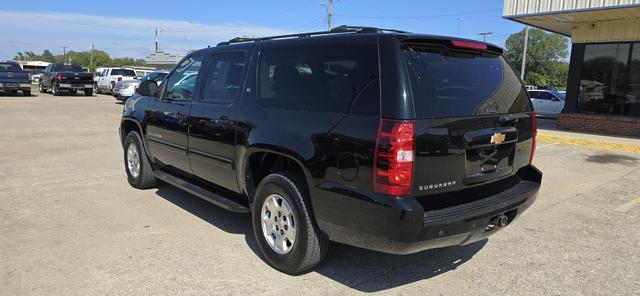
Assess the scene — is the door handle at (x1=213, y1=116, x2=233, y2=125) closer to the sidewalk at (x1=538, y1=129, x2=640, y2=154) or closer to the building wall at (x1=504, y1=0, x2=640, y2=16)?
the sidewalk at (x1=538, y1=129, x2=640, y2=154)

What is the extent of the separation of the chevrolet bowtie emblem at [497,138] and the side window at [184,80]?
3006 mm

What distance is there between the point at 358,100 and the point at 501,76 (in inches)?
56.2

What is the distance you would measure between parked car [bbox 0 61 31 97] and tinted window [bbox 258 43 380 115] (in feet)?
84.8

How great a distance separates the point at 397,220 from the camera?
3.00m

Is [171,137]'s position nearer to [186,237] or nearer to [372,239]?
[186,237]

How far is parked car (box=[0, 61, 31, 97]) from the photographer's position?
24.7m

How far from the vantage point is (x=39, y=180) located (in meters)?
6.71

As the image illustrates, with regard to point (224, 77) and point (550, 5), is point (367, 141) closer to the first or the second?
point (224, 77)

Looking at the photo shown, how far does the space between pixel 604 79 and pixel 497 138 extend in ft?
43.1

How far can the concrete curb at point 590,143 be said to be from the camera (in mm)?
10896

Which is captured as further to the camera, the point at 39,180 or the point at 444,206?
the point at 39,180

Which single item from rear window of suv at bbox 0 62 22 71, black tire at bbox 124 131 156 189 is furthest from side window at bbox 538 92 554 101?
rear window of suv at bbox 0 62 22 71

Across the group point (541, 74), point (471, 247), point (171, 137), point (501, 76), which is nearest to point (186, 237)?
point (171, 137)

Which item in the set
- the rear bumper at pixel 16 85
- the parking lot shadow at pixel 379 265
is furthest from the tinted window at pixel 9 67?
the parking lot shadow at pixel 379 265
